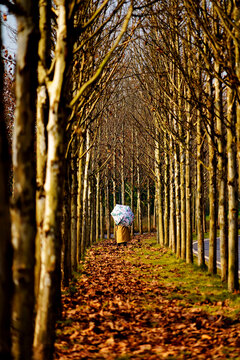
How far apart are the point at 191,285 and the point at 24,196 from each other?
7.33 meters

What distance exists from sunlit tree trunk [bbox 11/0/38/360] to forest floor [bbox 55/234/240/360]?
207 cm

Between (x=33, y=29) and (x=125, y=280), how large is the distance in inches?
319

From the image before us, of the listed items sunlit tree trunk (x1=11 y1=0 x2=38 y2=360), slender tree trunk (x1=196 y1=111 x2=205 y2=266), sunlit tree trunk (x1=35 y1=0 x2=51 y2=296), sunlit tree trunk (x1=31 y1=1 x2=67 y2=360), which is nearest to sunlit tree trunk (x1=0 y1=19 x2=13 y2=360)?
sunlit tree trunk (x1=11 y1=0 x2=38 y2=360)

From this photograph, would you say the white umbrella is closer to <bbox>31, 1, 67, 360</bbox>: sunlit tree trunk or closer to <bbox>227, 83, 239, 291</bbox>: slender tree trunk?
<bbox>227, 83, 239, 291</bbox>: slender tree trunk

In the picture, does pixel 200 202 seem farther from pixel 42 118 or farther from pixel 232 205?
pixel 42 118

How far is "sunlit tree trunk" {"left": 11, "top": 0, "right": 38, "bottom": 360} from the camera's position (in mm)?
2955

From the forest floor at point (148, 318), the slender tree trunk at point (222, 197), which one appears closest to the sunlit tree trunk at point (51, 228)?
the forest floor at point (148, 318)

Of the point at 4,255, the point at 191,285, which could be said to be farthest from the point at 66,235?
the point at 4,255

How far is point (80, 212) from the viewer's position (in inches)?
569

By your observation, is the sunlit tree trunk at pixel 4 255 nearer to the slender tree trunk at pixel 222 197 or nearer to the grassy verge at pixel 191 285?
the grassy verge at pixel 191 285

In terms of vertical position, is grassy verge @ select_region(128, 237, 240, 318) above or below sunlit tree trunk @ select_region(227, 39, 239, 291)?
below

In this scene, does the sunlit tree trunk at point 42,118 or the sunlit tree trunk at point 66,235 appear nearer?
the sunlit tree trunk at point 42,118

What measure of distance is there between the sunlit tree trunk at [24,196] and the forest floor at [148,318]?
207 centimetres

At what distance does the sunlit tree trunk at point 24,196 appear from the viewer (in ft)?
9.70
